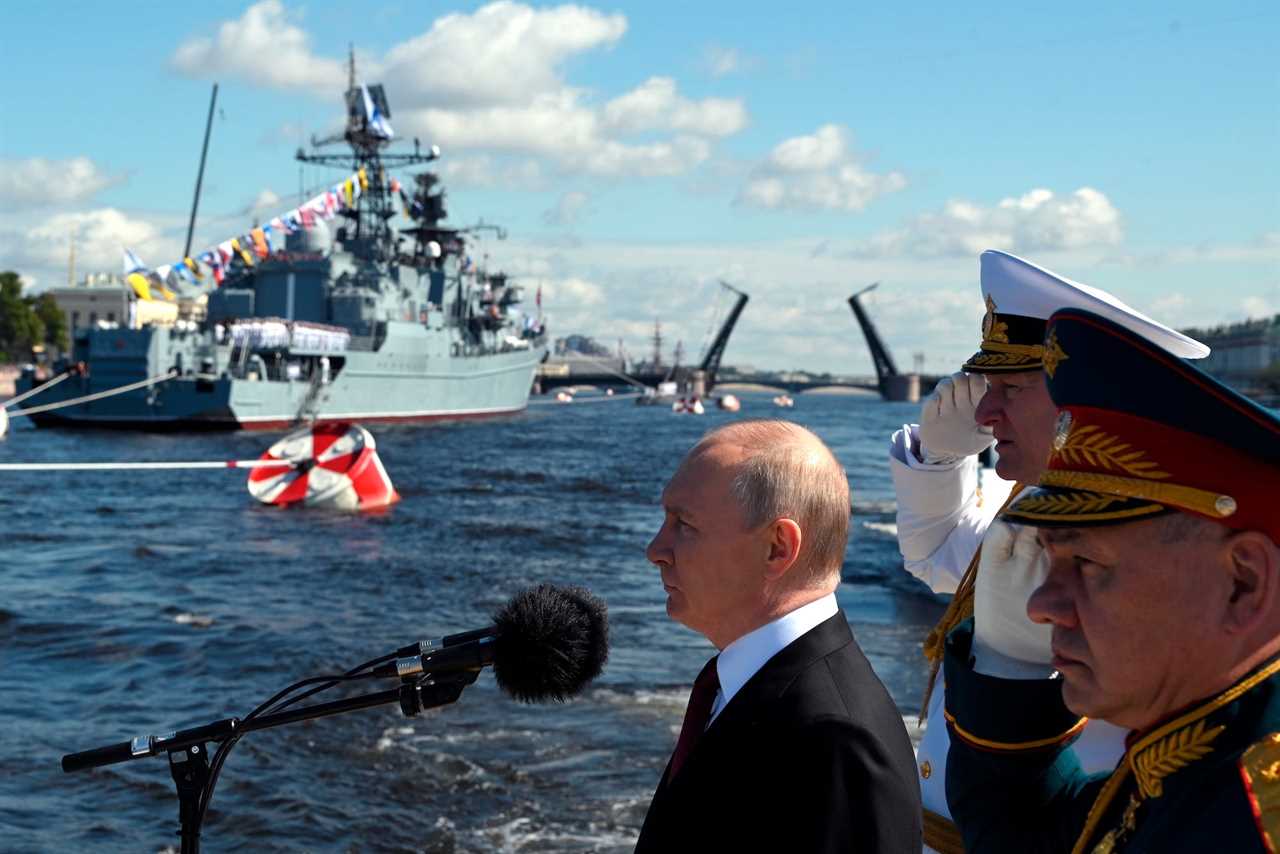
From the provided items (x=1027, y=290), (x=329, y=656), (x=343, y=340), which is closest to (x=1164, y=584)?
(x=1027, y=290)

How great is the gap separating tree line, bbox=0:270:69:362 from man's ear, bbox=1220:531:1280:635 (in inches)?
3479

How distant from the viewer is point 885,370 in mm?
86688

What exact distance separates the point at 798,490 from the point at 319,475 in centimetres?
1920

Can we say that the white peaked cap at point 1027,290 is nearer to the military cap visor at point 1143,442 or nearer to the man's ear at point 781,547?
the man's ear at point 781,547

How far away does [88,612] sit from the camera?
1234 cm

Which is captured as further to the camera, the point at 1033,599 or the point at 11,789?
the point at 11,789

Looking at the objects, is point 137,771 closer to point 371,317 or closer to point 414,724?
point 414,724

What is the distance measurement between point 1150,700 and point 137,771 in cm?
766

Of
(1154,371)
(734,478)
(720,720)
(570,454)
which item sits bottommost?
(570,454)

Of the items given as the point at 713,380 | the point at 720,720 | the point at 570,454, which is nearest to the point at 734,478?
the point at 720,720

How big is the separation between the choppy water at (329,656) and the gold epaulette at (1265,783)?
224 inches

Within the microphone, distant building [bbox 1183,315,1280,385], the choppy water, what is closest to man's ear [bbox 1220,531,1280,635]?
the microphone

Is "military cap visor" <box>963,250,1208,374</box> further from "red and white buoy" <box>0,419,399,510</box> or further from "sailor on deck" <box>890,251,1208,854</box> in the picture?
"red and white buoy" <box>0,419,399,510</box>

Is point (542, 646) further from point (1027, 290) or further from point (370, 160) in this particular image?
point (370, 160)
